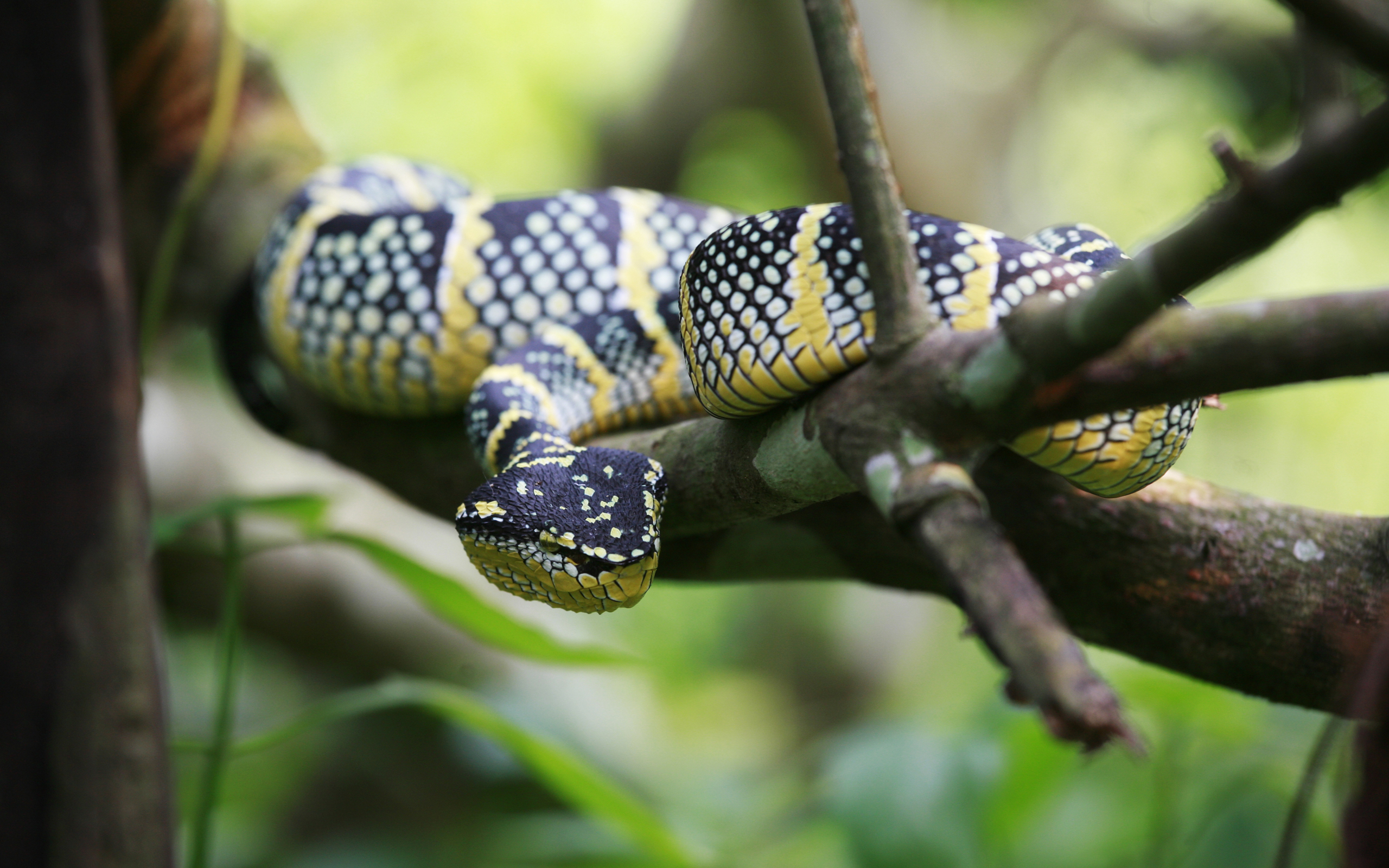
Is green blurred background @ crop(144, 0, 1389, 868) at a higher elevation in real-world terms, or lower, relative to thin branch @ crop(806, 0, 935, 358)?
lower

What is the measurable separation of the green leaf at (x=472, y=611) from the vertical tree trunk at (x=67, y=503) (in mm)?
575

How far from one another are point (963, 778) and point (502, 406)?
1.28 m

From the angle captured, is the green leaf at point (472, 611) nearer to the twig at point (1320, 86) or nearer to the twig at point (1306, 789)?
the twig at point (1306, 789)

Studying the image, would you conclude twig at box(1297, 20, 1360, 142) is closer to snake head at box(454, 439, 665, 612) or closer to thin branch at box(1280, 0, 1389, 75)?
thin branch at box(1280, 0, 1389, 75)

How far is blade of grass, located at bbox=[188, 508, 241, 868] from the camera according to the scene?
2160mm

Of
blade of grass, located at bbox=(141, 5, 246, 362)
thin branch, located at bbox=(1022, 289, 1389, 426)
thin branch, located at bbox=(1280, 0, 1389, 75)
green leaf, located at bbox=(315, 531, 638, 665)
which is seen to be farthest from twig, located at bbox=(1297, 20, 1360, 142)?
blade of grass, located at bbox=(141, 5, 246, 362)

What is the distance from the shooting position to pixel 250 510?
7.64 feet

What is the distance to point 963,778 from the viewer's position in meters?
2.07

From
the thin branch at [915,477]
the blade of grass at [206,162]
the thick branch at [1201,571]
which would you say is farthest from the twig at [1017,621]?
the blade of grass at [206,162]

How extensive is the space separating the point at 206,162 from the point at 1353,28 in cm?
330

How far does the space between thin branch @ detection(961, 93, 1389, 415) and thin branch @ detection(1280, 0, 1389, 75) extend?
0.16 feet

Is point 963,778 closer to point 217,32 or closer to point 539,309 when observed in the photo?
point 539,309

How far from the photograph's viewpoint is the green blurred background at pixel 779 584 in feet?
8.20

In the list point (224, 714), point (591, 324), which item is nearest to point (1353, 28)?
point (591, 324)
